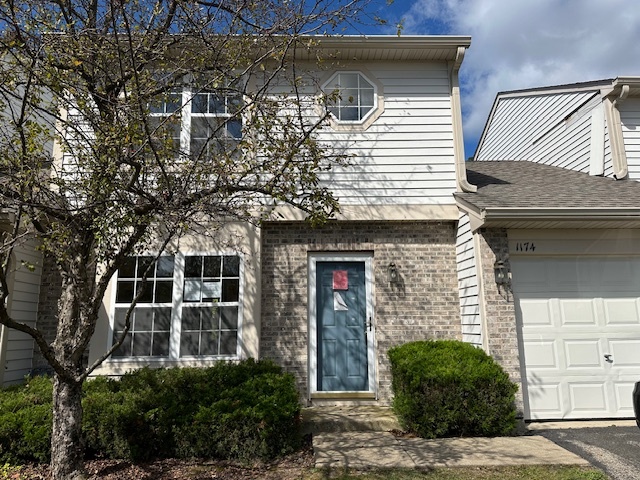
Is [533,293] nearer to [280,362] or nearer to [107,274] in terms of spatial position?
[280,362]

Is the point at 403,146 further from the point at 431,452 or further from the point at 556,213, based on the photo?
the point at 431,452

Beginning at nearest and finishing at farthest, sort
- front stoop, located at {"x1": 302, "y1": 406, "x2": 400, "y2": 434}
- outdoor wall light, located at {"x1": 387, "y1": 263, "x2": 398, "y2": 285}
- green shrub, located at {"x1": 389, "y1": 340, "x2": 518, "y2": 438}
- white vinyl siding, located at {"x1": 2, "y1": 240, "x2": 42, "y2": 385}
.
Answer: green shrub, located at {"x1": 389, "y1": 340, "x2": 518, "y2": 438} < front stoop, located at {"x1": 302, "y1": 406, "x2": 400, "y2": 434} < white vinyl siding, located at {"x1": 2, "y1": 240, "x2": 42, "y2": 385} < outdoor wall light, located at {"x1": 387, "y1": 263, "x2": 398, "y2": 285}

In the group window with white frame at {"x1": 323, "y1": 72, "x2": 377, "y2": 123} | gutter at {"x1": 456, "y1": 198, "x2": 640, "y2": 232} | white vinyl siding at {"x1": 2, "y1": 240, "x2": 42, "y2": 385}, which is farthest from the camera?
window with white frame at {"x1": 323, "y1": 72, "x2": 377, "y2": 123}

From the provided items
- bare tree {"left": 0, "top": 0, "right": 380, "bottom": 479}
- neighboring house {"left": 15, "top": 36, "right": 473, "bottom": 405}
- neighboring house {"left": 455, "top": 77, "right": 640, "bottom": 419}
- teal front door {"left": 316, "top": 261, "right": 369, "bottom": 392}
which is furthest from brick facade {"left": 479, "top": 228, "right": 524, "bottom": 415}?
bare tree {"left": 0, "top": 0, "right": 380, "bottom": 479}

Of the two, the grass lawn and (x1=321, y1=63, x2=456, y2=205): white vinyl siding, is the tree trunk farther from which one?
(x1=321, y1=63, x2=456, y2=205): white vinyl siding

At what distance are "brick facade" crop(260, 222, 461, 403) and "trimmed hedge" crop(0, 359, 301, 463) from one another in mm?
1960

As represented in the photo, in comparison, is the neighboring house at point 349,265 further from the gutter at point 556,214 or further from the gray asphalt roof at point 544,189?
the gutter at point 556,214

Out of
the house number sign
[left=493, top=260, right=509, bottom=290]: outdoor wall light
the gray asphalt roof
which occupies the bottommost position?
[left=493, top=260, right=509, bottom=290]: outdoor wall light

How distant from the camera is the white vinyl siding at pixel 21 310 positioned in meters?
6.39

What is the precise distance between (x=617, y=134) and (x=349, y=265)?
18.6ft

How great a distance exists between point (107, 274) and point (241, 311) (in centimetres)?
277

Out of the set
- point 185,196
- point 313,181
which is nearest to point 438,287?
point 313,181

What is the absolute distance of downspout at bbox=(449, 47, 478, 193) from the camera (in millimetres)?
7238

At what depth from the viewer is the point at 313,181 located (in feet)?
14.8
